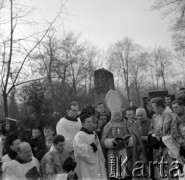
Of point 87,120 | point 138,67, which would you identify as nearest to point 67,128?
point 87,120

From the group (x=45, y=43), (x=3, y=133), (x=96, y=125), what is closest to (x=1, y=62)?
(x=45, y=43)

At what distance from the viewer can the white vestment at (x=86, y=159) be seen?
554cm

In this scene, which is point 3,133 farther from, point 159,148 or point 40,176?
point 159,148

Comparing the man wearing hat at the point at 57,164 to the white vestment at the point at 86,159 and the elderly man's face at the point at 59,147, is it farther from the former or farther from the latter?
the white vestment at the point at 86,159

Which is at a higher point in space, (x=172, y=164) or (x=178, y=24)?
(x=178, y=24)

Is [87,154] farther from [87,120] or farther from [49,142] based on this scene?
[49,142]

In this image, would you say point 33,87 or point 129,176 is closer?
point 129,176

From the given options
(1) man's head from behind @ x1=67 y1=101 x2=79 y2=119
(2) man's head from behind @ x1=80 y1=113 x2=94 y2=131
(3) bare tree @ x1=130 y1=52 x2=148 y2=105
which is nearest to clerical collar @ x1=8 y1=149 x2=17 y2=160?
(2) man's head from behind @ x1=80 y1=113 x2=94 y2=131

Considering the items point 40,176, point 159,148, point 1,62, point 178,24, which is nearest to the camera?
point 40,176

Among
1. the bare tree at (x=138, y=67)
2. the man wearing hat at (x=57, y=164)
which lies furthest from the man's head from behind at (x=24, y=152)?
the bare tree at (x=138, y=67)

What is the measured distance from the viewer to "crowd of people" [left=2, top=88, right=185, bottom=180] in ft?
14.8

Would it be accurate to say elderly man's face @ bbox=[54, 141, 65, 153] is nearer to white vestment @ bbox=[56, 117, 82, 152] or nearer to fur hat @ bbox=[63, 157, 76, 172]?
fur hat @ bbox=[63, 157, 76, 172]

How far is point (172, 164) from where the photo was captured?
562 centimetres

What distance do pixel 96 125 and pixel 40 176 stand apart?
2817 mm
